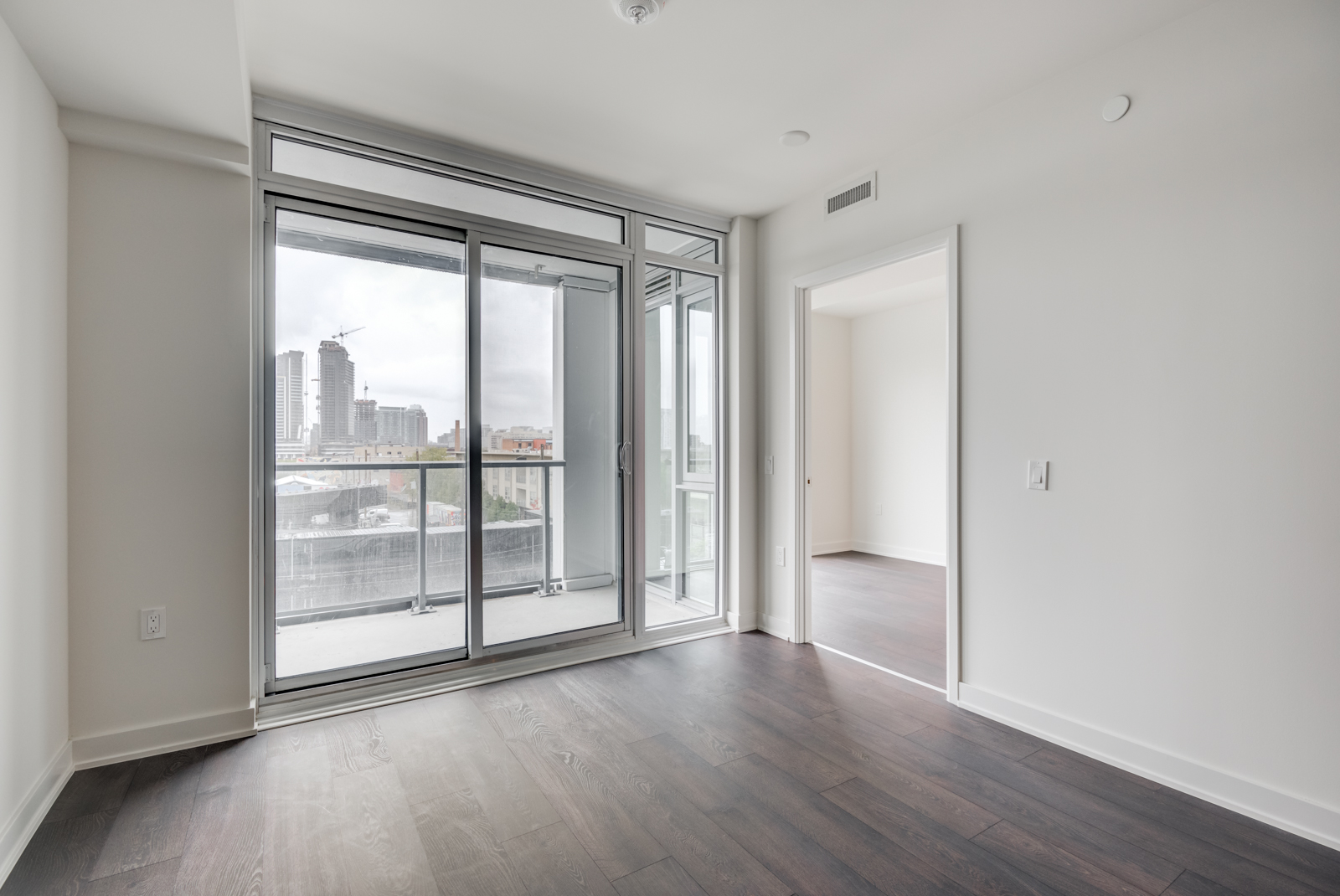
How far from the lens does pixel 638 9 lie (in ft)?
6.93

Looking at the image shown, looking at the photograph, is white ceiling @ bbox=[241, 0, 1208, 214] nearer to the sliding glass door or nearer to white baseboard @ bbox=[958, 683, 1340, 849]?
the sliding glass door

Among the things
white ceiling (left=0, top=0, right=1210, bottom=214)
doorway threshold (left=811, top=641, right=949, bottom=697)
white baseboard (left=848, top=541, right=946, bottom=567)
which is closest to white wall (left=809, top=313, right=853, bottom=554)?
white baseboard (left=848, top=541, right=946, bottom=567)

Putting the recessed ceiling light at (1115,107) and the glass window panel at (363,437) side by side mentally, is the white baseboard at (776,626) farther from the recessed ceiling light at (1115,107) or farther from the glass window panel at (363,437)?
the recessed ceiling light at (1115,107)

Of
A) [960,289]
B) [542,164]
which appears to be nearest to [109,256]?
[542,164]

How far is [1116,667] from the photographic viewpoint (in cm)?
234

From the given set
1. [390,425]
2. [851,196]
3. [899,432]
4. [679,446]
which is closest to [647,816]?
[390,425]

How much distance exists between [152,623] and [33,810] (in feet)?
2.05

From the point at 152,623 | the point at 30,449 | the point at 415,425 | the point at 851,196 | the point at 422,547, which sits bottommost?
the point at 152,623

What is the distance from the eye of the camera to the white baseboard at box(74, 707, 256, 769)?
2.27 m

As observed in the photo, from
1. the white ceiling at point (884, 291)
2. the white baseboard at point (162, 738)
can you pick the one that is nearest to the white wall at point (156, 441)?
the white baseboard at point (162, 738)

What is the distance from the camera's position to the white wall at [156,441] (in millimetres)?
2281

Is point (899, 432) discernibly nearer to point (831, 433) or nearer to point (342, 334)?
point (831, 433)

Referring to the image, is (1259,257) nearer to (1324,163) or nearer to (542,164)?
(1324,163)

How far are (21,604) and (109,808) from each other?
0.69m
